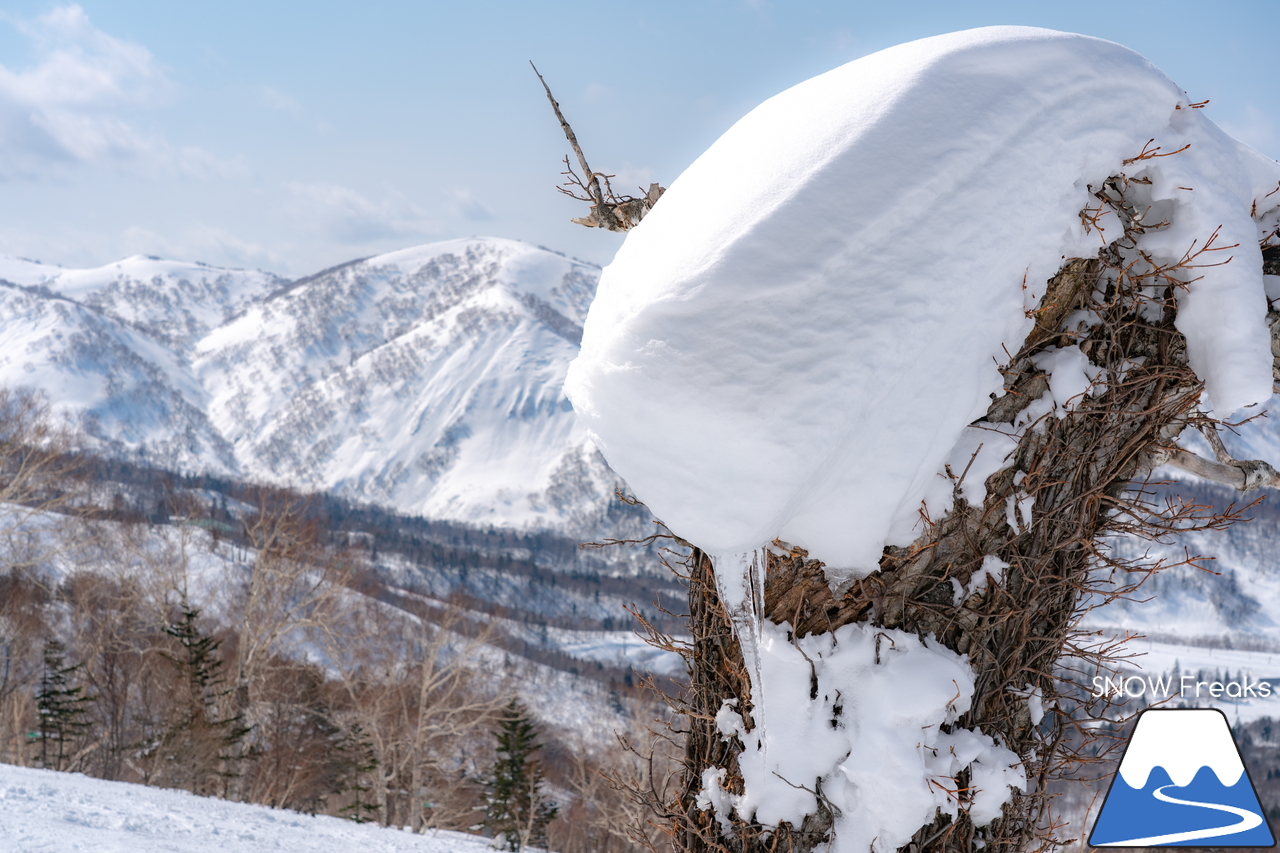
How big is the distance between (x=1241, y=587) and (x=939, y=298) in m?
177

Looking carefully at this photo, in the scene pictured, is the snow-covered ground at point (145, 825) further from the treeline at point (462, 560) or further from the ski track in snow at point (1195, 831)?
the treeline at point (462, 560)

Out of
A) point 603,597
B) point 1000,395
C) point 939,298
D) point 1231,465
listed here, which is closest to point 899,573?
point 1000,395

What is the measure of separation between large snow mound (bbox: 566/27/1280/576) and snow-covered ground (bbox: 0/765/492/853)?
785 centimetres

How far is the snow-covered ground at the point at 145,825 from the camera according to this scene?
25.1 feet

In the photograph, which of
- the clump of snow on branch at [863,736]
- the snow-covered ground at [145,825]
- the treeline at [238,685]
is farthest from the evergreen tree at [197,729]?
the clump of snow on branch at [863,736]

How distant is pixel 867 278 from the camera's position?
2.15 metres

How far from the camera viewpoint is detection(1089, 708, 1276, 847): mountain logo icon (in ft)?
12.2

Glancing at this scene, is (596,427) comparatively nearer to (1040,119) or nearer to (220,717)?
(1040,119)

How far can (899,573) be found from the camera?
2.51 m

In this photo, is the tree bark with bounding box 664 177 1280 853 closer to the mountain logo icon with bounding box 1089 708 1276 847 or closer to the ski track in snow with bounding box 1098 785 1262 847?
the mountain logo icon with bounding box 1089 708 1276 847

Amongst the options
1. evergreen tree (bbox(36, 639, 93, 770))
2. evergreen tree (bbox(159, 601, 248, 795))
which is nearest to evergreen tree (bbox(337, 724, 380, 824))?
evergreen tree (bbox(159, 601, 248, 795))

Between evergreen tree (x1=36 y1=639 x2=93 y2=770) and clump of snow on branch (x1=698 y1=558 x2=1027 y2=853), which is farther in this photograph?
evergreen tree (x1=36 y1=639 x2=93 y2=770)

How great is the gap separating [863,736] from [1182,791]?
2.36m

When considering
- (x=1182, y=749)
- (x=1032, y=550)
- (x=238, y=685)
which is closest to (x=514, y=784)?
(x=238, y=685)
